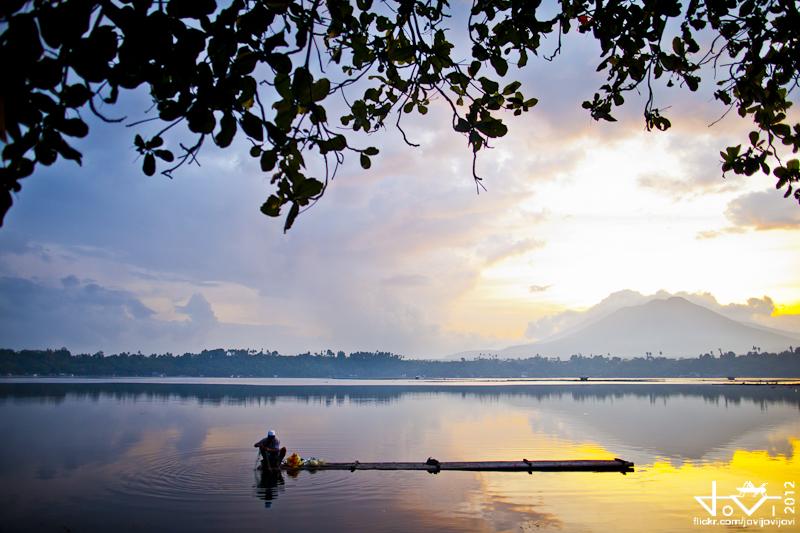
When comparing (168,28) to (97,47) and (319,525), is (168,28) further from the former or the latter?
(319,525)

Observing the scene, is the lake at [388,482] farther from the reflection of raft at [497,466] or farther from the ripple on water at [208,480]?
the reflection of raft at [497,466]

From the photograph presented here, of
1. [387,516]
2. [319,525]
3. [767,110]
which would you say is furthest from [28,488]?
[767,110]

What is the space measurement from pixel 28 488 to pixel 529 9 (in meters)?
26.2

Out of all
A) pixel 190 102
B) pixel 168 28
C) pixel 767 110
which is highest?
pixel 767 110

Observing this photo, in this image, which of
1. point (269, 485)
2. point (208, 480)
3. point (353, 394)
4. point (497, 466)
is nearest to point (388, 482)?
point (269, 485)

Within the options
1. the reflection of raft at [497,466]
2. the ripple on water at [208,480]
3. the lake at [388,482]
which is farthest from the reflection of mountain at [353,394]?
the reflection of raft at [497,466]

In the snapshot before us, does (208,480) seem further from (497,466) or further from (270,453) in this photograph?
(497,466)

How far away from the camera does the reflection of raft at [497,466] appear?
23234 mm

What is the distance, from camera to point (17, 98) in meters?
2.06
